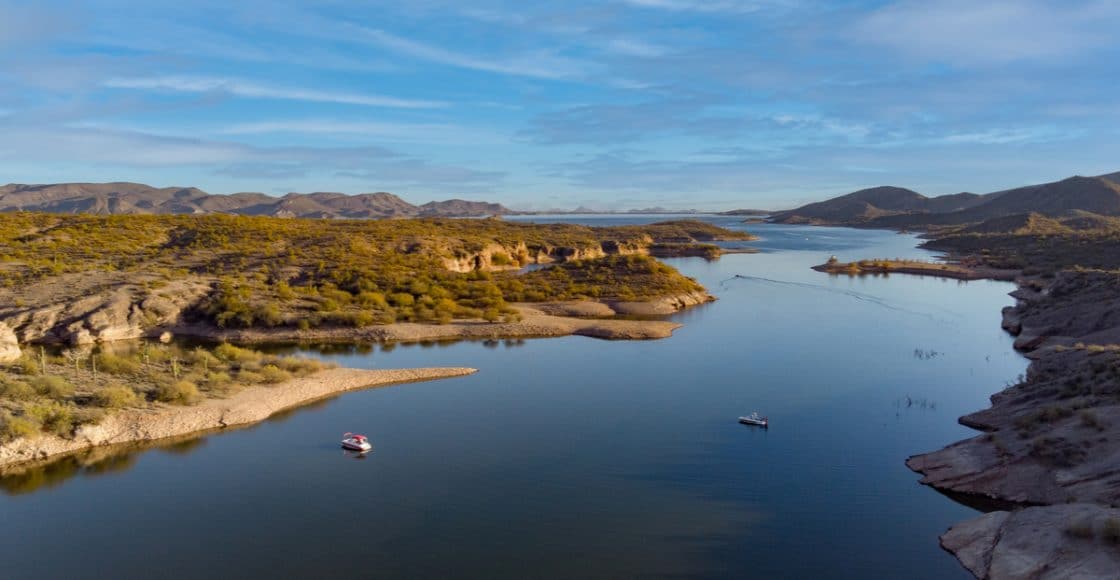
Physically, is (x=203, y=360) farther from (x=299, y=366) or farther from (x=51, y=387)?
(x=51, y=387)

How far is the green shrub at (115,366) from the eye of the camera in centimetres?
3325

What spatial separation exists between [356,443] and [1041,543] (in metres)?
22.0

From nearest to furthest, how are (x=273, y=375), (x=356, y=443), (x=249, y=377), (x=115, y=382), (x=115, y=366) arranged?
(x=356, y=443)
(x=115, y=382)
(x=115, y=366)
(x=249, y=377)
(x=273, y=375)

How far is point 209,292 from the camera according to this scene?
55.1 meters

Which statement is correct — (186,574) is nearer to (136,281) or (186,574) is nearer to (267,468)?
(267,468)

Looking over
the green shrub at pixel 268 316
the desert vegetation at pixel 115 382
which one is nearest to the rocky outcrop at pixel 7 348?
the desert vegetation at pixel 115 382

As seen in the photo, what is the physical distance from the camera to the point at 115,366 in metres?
33.4

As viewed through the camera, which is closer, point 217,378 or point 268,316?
point 217,378

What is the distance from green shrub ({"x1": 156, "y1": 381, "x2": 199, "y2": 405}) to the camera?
31.0 m

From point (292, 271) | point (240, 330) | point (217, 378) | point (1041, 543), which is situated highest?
point (292, 271)

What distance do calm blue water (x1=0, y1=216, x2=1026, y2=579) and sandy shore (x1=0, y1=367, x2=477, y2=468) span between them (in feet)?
3.87

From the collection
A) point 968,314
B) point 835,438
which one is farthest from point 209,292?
point 968,314

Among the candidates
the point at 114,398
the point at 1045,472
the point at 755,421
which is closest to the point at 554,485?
the point at 755,421

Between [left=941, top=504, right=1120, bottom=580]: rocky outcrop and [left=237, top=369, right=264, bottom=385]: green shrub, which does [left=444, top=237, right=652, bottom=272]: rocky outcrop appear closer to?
[left=237, top=369, right=264, bottom=385]: green shrub
